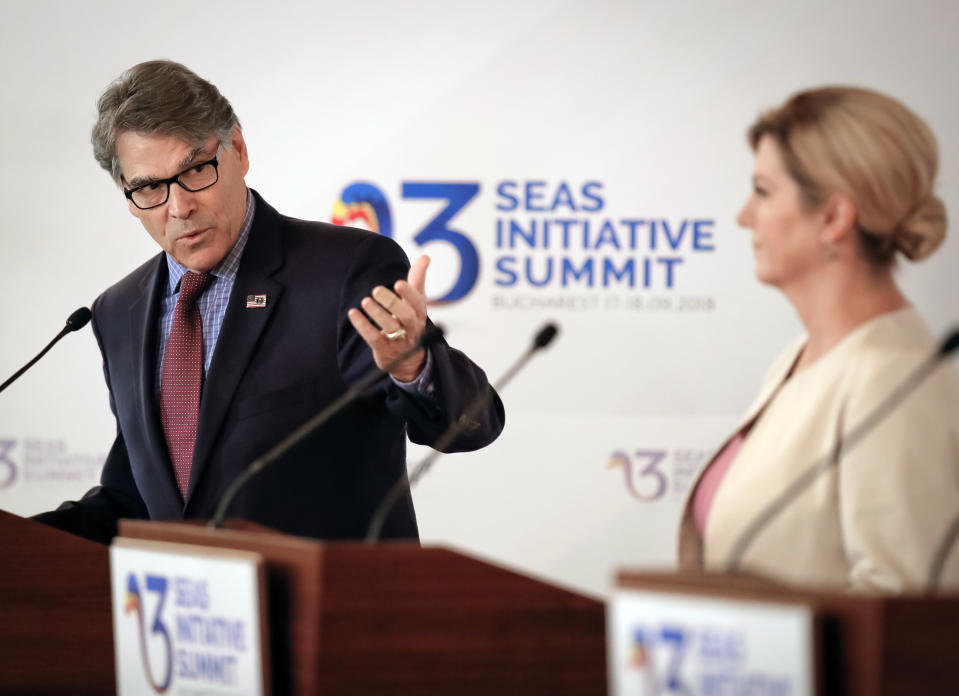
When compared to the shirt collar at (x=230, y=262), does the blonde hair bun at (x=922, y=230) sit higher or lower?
lower

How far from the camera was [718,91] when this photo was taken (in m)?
3.94

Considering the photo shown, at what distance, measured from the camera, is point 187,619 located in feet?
5.03

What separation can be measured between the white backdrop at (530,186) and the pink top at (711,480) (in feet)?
6.41

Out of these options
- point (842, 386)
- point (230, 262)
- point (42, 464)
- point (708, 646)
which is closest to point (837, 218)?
point (842, 386)

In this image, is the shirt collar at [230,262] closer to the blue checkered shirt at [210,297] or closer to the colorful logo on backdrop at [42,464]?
the blue checkered shirt at [210,297]

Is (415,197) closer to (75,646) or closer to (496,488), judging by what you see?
(496,488)

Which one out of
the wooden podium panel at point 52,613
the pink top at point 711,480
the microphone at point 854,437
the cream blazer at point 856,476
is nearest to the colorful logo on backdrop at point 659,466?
the pink top at point 711,480

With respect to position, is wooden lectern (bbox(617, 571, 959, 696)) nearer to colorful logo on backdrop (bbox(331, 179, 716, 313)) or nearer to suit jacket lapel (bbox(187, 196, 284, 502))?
suit jacket lapel (bbox(187, 196, 284, 502))

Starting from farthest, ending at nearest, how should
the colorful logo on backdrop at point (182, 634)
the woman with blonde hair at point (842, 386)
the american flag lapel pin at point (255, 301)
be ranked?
the american flag lapel pin at point (255, 301) → the woman with blonde hair at point (842, 386) → the colorful logo on backdrop at point (182, 634)

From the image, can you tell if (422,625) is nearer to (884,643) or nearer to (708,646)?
(708,646)

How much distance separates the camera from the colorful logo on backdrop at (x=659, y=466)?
3.96 m

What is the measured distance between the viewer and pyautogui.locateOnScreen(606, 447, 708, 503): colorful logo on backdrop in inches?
156

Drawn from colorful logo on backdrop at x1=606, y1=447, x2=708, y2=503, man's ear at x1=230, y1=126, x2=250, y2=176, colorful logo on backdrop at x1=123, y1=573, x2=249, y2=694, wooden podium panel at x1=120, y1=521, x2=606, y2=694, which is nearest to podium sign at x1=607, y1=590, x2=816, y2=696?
wooden podium panel at x1=120, y1=521, x2=606, y2=694

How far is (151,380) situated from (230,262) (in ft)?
1.03
